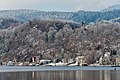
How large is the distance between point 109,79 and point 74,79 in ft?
23.1

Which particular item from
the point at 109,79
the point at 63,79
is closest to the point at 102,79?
the point at 109,79

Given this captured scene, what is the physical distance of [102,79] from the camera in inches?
3393

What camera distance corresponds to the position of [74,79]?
87.8m

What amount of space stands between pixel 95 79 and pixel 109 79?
2831mm

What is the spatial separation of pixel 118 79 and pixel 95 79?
14.8ft

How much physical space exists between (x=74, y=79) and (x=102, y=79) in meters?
5.71

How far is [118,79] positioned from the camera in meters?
84.6

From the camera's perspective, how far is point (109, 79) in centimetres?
8612

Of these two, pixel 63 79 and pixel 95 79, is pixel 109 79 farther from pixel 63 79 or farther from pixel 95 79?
pixel 63 79

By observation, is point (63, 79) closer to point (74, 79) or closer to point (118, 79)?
point (74, 79)

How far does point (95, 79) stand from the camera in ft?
281

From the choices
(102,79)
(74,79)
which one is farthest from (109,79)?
(74,79)

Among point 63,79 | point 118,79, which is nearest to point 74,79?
point 63,79

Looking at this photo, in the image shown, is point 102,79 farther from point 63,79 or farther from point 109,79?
point 63,79
